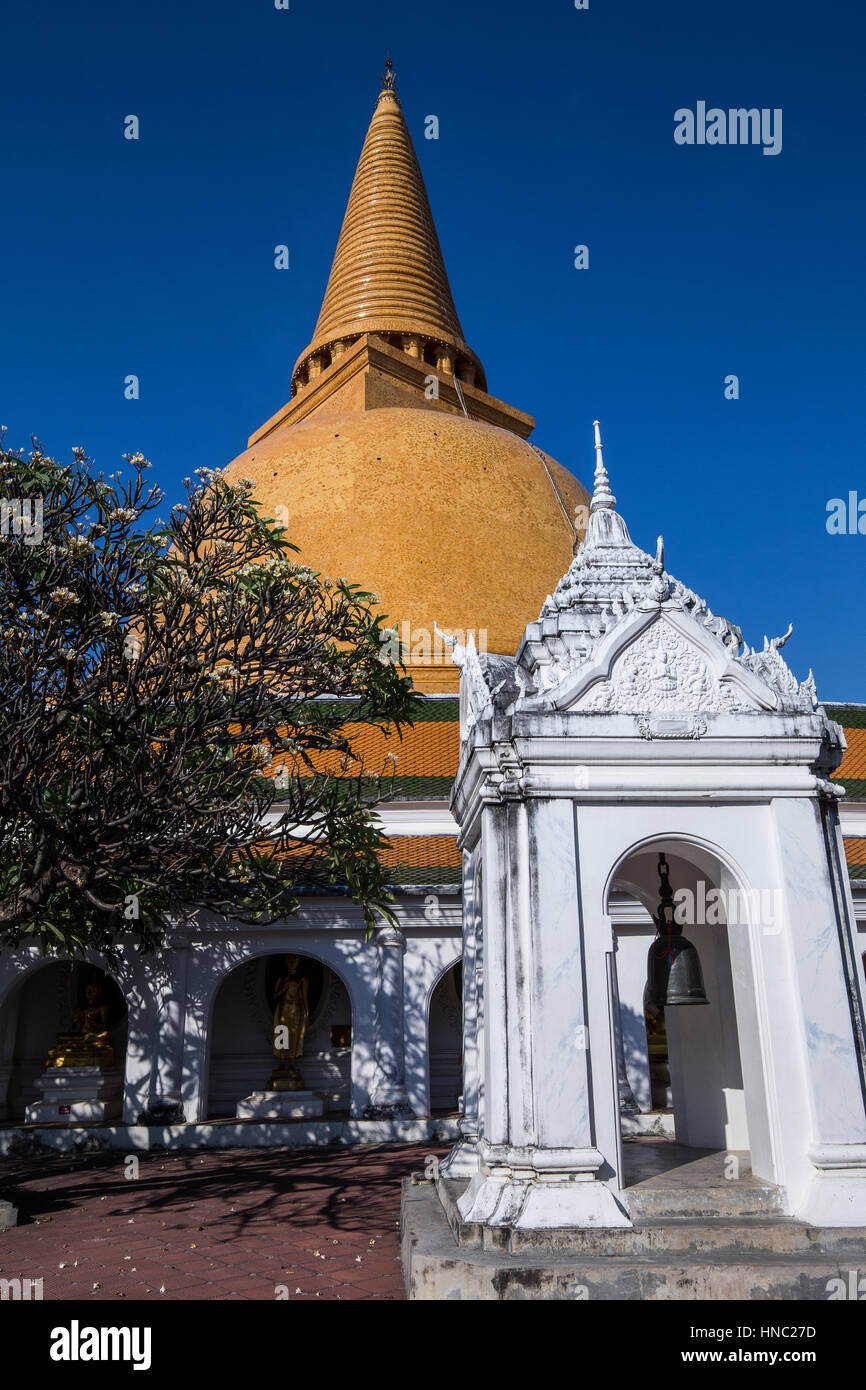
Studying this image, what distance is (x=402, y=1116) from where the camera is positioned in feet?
41.0

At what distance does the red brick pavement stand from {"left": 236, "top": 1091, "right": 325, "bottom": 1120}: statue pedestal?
1290 mm

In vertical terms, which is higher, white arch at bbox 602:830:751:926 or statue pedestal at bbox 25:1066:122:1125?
white arch at bbox 602:830:751:926

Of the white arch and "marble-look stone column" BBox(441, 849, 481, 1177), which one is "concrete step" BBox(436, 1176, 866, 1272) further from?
the white arch

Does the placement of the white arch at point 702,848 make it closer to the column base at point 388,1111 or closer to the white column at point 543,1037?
the white column at point 543,1037

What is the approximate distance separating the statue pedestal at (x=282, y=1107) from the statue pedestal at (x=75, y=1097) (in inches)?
73.3

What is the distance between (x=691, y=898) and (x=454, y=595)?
12659mm

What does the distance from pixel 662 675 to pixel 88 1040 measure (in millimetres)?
11001

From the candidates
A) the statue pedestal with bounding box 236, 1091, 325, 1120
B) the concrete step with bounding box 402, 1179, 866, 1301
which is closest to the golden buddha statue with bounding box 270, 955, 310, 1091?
the statue pedestal with bounding box 236, 1091, 325, 1120

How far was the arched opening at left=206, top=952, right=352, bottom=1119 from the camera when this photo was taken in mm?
14367

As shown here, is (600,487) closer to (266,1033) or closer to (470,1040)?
(470,1040)

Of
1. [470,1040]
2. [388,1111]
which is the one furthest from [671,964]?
[388,1111]

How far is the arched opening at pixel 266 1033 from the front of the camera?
47.1 feet

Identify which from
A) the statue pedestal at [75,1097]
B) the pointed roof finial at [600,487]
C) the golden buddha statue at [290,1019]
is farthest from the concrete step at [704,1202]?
the statue pedestal at [75,1097]
